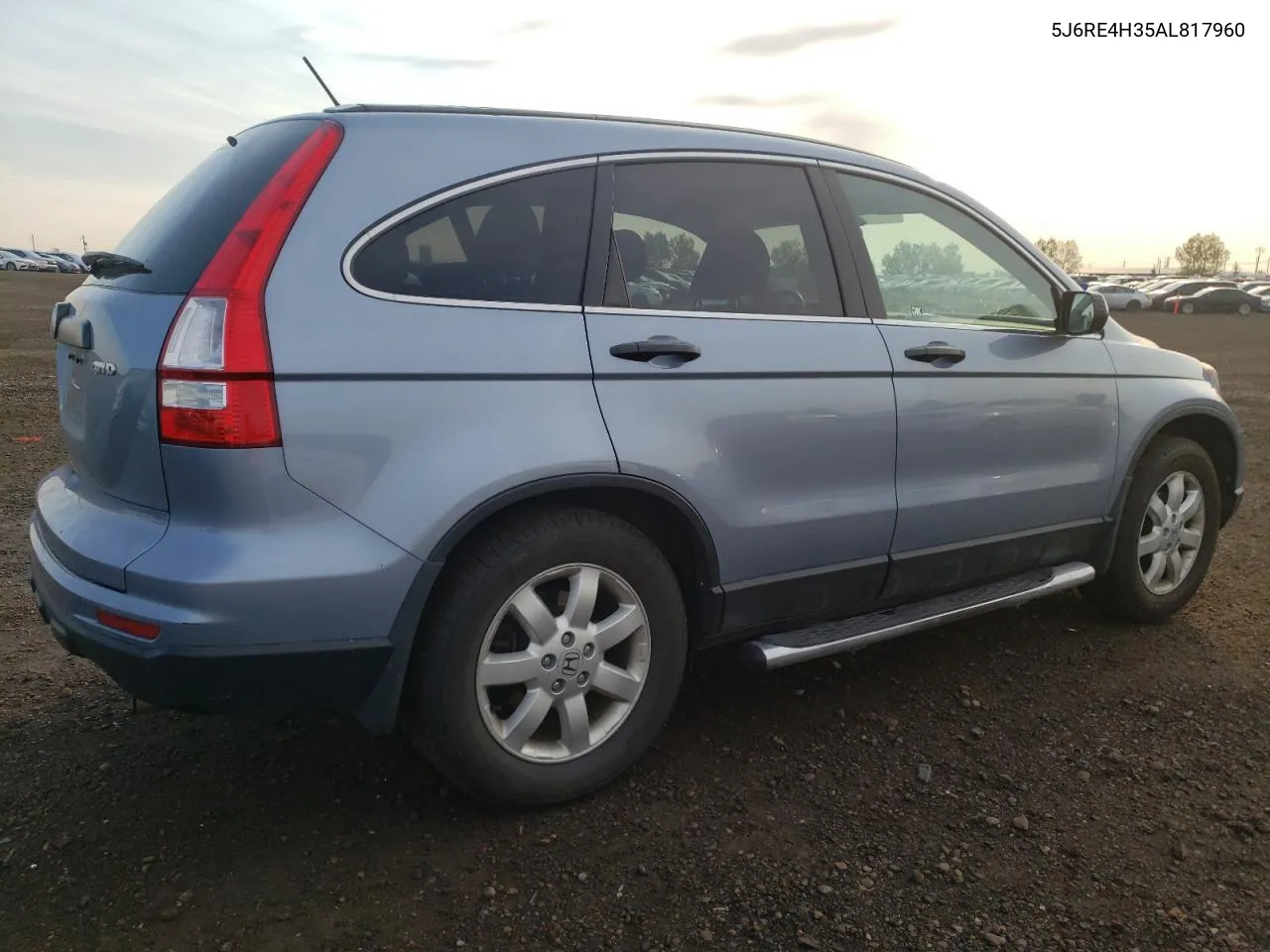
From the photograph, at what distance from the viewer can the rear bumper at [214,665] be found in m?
2.24

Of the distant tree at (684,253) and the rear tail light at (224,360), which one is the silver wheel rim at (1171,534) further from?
the rear tail light at (224,360)

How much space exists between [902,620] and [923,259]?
1283 mm

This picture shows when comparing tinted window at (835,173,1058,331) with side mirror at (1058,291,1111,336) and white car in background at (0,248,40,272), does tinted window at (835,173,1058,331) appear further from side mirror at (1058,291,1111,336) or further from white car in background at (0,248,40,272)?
white car in background at (0,248,40,272)

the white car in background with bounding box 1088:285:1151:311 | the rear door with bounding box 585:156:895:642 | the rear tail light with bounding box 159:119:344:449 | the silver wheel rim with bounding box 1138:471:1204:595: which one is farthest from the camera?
the white car in background with bounding box 1088:285:1151:311

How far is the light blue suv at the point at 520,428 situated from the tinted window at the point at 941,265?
0.06 ft

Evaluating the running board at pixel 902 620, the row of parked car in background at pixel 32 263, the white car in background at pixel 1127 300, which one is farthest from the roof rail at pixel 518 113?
the row of parked car in background at pixel 32 263

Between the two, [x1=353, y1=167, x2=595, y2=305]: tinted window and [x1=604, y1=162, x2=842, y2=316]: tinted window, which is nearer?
[x1=353, y1=167, x2=595, y2=305]: tinted window

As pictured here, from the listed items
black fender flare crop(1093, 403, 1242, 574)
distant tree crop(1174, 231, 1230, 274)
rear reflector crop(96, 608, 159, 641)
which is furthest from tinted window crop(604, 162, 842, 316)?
distant tree crop(1174, 231, 1230, 274)

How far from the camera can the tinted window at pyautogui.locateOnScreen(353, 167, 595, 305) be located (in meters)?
2.44

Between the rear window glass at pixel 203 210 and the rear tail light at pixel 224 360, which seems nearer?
the rear tail light at pixel 224 360

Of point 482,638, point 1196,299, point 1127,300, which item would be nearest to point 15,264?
point 1127,300

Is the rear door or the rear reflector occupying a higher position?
the rear door

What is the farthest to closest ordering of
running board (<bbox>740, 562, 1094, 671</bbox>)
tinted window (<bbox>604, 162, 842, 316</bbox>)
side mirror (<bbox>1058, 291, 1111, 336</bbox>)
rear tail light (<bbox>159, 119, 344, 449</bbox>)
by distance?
side mirror (<bbox>1058, 291, 1111, 336</bbox>)
running board (<bbox>740, 562, 1094, 671</bbox>)
tinted window (<bbox>604, 162, 842, 316</bbox>)
rear tail light (<bbox>159, 119, 344, 449</bbox>)

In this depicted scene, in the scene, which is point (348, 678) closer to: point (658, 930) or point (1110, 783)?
point (658, 930)
